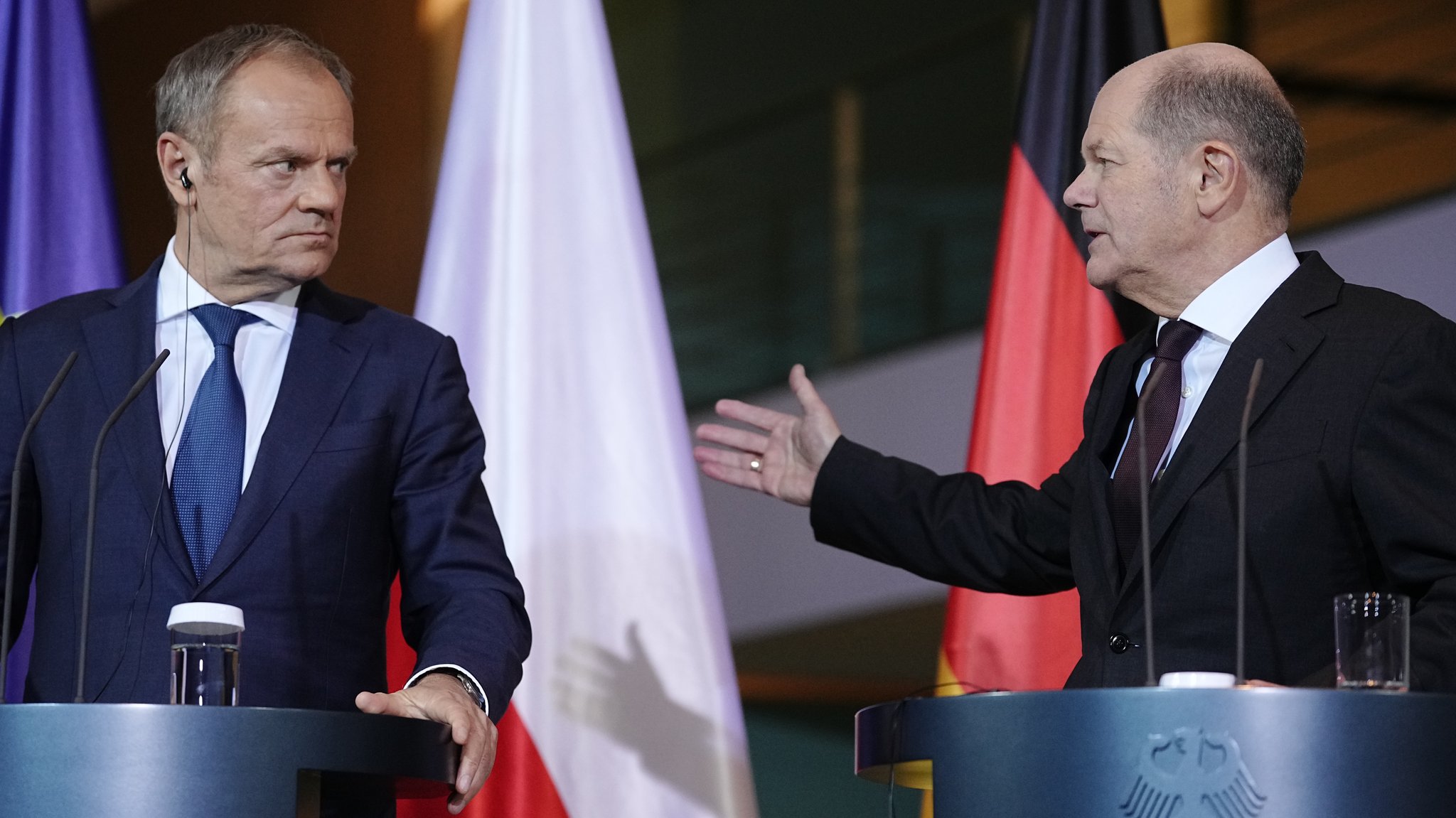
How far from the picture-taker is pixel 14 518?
6.46 feet

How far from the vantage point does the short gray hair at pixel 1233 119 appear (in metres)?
2.18

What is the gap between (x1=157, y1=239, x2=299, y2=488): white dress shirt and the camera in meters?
2.12

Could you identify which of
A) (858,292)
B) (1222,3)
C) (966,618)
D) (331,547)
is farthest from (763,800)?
(331,547)

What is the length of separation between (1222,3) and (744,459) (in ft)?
11.2

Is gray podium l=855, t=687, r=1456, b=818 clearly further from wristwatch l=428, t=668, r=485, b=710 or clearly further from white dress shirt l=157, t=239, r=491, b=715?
white dress shirt l=157, t=239, r=491, b=715

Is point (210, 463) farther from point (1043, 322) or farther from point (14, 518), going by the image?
point (1043, 322)

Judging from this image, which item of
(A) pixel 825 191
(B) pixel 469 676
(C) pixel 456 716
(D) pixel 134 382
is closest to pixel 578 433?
(D) pixel 134 382

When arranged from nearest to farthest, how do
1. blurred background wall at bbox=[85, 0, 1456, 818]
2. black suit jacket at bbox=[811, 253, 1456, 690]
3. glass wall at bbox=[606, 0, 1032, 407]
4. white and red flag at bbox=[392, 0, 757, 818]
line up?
1. black suit jacket at bbox=[811, 253, 1456, 690]
2. white and red flag at bbox=[392, 0, 757, 818]
3. blurred background wall at bbox=[85, 0, 1456, 818]
4. glass wall at bbox=[606, 0, 1032, 407]

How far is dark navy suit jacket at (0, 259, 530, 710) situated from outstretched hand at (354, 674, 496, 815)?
85 millimetres

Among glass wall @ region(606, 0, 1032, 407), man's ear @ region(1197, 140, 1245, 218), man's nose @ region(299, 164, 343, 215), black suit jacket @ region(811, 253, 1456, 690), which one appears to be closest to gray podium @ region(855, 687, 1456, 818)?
black suit jacket @ region(811, 253, 1456, 690)

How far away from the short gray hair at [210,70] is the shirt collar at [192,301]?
0.16 m

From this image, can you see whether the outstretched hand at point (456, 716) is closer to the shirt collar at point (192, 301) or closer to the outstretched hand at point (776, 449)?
the shirt collar at point (192, 301)

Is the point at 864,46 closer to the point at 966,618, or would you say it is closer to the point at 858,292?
the point at 858,292

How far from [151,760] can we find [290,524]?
0.57 m
